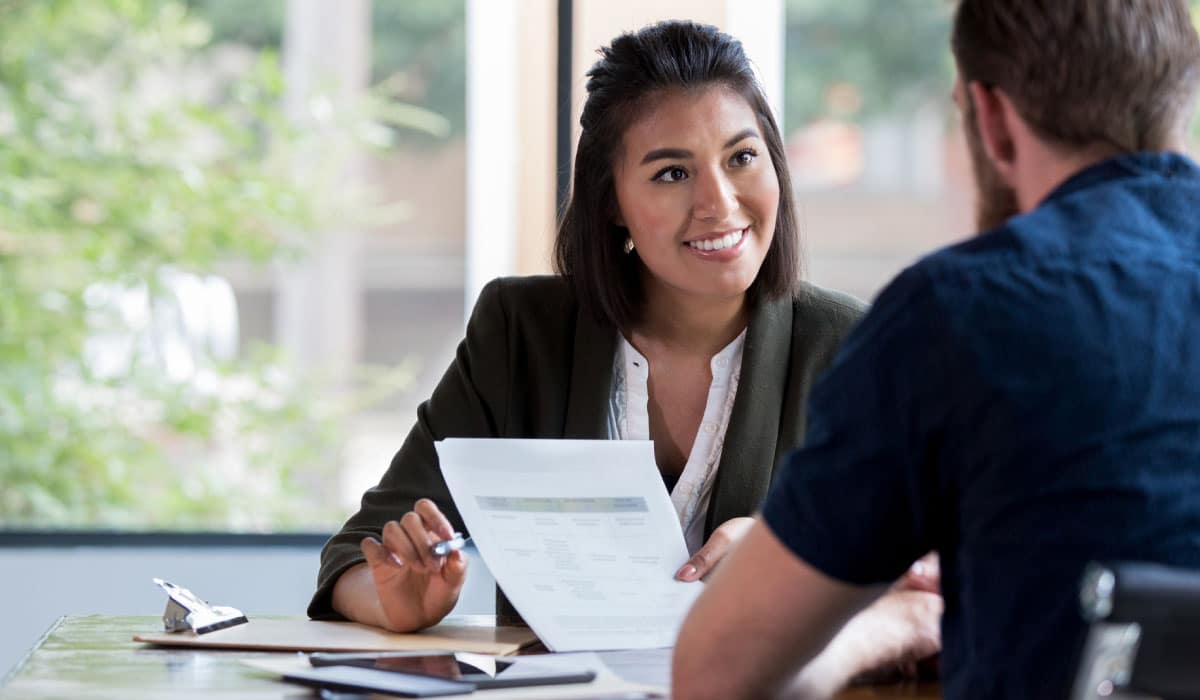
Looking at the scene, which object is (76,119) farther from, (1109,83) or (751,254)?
(1109,83)

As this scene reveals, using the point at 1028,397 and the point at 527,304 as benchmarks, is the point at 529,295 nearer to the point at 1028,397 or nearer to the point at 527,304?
the point at 527,304

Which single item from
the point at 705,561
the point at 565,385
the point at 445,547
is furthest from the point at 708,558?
the point at 565,385

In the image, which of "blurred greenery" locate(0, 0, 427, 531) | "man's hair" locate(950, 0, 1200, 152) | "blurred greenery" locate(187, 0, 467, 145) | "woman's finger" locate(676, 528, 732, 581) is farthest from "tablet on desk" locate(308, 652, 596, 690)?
"blurred greenery" locate(187, 0, 467, 145)

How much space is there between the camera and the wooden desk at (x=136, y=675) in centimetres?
134

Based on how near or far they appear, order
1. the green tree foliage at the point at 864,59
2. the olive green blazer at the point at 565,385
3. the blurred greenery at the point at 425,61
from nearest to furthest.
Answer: the olive green blazer at the point at 565,385, the blurred greenery at the point at 425,61, the green tree foliage at the point at 864,59

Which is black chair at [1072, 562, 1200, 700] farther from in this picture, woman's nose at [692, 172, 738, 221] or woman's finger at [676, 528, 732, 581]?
woman's nose at [692, 172, 738, 221]

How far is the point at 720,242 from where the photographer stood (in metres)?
1.97

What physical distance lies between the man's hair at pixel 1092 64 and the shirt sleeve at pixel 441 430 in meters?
0.99

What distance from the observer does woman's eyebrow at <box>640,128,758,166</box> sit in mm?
1977

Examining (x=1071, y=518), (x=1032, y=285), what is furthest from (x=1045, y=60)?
(x=1071, y=518)

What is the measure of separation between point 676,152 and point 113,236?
237 centimetres

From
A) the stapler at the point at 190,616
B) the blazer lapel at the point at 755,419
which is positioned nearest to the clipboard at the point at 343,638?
the stapler at the point at 190,616

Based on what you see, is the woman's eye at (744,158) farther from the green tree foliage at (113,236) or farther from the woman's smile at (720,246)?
the green tree foliage at (113,236)

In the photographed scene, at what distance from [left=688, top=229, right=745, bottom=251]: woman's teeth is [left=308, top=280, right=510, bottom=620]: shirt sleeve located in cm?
30
